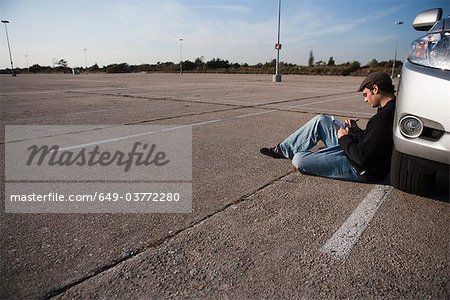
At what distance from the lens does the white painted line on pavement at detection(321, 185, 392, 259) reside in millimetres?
1829

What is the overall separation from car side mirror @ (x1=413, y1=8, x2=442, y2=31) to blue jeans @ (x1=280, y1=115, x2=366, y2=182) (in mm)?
1215

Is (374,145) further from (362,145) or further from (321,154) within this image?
(321,154)

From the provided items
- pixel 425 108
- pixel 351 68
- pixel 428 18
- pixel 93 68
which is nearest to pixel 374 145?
pixel 425 108

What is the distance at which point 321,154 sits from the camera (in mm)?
2910

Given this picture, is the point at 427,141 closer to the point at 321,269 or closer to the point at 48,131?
the point at 321,269

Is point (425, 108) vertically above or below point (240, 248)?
above

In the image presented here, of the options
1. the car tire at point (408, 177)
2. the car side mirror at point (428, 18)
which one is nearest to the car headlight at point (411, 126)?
the car tire at point (408, 177)

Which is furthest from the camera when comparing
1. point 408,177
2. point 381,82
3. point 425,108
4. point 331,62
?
point 331,62

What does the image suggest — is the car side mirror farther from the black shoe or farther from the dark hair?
the black shoe

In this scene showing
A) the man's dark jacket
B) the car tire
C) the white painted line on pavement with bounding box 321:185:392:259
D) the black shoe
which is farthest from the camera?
the black shoe

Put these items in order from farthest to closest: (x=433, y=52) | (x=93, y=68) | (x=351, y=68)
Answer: (x=93, y=68) → (x=351, y=68) → (x=433, y=52)

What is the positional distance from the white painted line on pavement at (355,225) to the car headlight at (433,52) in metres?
1.08

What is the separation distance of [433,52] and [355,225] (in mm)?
1272

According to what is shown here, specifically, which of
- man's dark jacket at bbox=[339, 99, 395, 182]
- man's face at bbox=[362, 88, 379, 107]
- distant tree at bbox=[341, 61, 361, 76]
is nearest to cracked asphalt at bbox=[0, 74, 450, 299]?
man's dark jacket at bbox=[339, 99, 395, 182]
